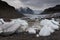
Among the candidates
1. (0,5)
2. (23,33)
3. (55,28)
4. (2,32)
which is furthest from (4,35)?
(0,5)

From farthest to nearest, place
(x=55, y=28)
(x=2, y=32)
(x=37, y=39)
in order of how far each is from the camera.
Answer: (x=55, y=28) < (x=2, y=32) < (x=37, y=39)

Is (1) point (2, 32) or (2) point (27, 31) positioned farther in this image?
(2) point (27, 31)

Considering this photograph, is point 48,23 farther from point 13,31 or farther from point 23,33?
point 13,31

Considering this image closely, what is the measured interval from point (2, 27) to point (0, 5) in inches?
1184

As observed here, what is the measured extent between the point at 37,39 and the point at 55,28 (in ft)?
4.22

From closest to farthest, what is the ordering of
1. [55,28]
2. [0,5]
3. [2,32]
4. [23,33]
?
[2,32] < [23,33] < [55,28] < [0,5]

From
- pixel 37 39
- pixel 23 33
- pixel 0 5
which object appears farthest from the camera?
pixel 0 5

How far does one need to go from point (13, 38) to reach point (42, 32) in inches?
27.2

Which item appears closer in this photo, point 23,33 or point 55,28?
point 23,33

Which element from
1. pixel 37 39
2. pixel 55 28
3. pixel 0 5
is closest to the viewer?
pixel 37 39

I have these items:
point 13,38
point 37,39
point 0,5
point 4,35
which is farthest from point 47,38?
point 0,5

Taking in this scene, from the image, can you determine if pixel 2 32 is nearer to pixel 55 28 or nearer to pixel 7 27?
pixel 7 27

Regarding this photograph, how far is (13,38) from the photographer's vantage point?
13.4 ft

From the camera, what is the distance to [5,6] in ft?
116
